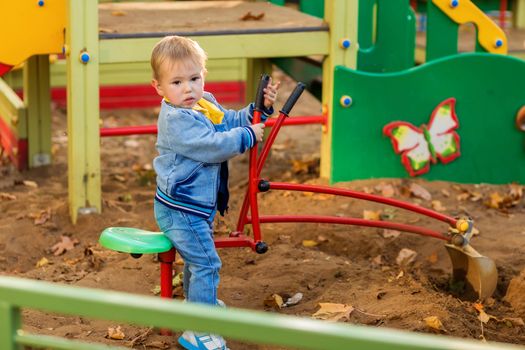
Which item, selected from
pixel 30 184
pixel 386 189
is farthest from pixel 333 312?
pixel 30 184

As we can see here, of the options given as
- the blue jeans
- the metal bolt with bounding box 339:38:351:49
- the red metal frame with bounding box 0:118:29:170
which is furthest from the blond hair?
the red metal frame with bounding box 0:118:29:170

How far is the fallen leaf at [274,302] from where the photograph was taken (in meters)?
4.66

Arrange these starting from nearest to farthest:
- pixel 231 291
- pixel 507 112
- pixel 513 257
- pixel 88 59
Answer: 1. pixel 231 291
2. pixel 513 257
3. pixel 88 59
4. pixel 507 112

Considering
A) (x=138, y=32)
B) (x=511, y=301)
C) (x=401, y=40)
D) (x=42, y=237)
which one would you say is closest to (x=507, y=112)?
(x=401, y=40)

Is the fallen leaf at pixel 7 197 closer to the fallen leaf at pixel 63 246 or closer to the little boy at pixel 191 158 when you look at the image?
the fallen leaf at pixel 63 246

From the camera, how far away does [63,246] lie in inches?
219

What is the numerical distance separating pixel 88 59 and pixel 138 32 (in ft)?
1.14

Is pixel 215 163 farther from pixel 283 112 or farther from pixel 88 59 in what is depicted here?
pixel 88 59

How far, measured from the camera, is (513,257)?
5.28 m

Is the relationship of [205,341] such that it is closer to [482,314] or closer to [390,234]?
[482,314]

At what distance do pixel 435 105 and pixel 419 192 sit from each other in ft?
1.80

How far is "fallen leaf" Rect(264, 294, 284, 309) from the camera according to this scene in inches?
183

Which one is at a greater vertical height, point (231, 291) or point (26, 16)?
point (26, 16)

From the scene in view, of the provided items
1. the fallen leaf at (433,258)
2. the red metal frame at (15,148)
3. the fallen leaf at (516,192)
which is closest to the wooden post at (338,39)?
the fallen leaf at (516,192)
